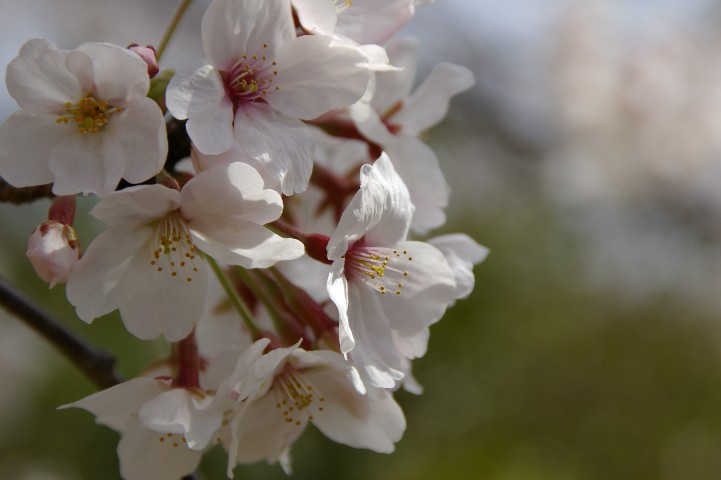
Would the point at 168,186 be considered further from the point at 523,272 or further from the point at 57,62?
the point at 523,272

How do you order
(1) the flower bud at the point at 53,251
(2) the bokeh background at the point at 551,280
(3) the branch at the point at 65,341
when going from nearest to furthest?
(1) the flower bud at the point at 53,251 → (3) the branch at the point at 65,341 → (2) the bokeh background at the point at 551,280

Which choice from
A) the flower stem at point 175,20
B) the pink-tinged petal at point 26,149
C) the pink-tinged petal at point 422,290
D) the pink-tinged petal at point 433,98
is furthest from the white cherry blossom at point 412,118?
the pink-tinged petal at point 26,149

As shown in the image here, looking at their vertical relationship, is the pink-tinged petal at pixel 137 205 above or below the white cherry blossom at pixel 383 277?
above

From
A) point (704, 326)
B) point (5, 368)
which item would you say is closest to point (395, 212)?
point (5, 368)

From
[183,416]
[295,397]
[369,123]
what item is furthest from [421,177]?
[183,416]

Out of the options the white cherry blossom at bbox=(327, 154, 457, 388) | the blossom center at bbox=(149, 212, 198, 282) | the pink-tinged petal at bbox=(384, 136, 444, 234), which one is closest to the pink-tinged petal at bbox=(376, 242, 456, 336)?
the white cherry blossom at bbox=(327, 154, 457, 388)

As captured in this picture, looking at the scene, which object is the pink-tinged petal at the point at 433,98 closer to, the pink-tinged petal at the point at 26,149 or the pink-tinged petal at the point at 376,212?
the pink-tinged petal at the point at 376,212

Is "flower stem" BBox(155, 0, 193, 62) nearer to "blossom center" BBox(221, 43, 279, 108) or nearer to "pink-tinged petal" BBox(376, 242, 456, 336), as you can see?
"blossom center" BBox(221, 43, 279, 108)
